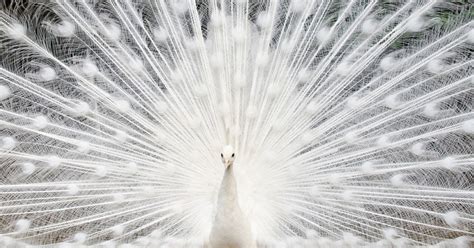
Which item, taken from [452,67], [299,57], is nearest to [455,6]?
[452,67]

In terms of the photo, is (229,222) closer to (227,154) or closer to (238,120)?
(227,154)

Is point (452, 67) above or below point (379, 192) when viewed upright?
above

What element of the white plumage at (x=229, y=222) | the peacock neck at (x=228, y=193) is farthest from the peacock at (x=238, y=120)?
the peacock neck at (x=228, y=193)

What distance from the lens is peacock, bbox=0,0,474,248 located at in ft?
9.71

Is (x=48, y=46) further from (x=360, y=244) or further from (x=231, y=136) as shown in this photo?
(x=360, y=244)

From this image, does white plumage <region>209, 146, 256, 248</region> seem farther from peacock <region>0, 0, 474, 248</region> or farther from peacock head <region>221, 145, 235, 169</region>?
peacock head <region>221, 145, 235, 169</region>

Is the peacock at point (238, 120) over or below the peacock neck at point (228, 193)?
over

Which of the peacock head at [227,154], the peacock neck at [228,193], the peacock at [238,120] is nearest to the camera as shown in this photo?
the peacock head at [227,154]

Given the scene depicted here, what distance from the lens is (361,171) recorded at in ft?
9.78

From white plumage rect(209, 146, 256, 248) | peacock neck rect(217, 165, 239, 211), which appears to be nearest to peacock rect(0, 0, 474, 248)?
white plumage rect(209, 146, 256, 248)

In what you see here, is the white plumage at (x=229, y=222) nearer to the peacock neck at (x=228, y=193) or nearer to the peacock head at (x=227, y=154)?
the peacock neck at (x=228, y=193)

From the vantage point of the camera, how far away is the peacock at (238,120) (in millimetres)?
2961

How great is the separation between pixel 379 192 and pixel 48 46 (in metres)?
1.76

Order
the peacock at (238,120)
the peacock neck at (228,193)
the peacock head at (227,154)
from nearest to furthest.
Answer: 1. the peacock head at (227,154)
2. the peacock neck at (228,193)
3. the peacock at (238,120)
